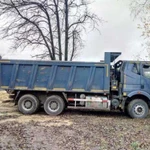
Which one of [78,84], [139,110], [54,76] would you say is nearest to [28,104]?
[54,76]

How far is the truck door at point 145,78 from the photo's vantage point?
12617 mm

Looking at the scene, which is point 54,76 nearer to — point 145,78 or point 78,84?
point 78,84

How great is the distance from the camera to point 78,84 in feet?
42.4

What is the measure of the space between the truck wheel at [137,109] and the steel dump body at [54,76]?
1.30 m

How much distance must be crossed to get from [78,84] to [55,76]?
1.12 metres

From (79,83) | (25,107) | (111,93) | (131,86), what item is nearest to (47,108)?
(25,107)

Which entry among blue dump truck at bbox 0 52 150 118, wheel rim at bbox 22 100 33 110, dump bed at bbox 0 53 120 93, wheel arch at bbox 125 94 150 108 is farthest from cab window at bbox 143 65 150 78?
wheel rim at bbox 22 100 33 110

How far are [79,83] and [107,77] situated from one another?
131 cm

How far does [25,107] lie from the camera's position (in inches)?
523

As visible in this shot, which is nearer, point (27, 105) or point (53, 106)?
point (53, 106)

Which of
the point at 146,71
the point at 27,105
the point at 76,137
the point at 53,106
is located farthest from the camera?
the point at 27,105

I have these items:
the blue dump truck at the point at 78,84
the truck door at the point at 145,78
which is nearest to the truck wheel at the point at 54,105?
the blue dump truck at the point at 78,84

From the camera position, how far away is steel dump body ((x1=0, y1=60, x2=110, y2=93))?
42.1ft

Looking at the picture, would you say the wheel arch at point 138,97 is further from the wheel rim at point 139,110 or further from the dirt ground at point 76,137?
the dirt ground at point 76,137
